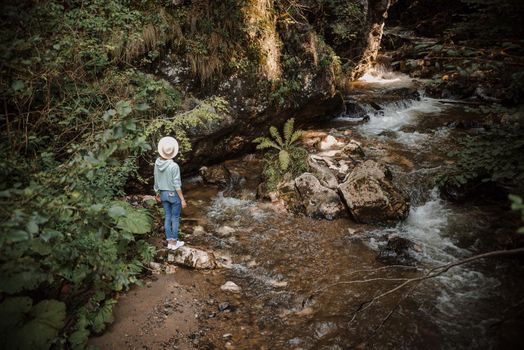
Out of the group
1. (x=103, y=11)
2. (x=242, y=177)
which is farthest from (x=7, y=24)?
(x=242, y=177)

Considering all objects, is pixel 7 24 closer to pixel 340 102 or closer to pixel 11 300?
pixel 11 300

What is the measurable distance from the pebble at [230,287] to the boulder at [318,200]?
8.30 feet

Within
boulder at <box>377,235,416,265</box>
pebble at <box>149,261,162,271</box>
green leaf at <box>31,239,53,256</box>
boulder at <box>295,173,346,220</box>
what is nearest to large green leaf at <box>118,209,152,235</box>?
pebble at <box>149,261,162,271</box>

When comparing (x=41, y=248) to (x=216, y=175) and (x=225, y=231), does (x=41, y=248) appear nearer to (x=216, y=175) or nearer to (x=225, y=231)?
(x=225, y=231)

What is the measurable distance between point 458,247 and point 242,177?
5.00 m

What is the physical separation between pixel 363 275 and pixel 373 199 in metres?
1.91

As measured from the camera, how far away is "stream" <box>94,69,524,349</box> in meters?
4.25

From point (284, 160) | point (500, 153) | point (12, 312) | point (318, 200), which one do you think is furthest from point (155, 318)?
point (500, 153)

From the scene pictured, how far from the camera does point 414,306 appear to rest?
4.66 meters

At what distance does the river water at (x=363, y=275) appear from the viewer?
425 centimetres

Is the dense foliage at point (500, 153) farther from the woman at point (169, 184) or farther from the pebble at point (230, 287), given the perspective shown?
the woman at point (169, 184)

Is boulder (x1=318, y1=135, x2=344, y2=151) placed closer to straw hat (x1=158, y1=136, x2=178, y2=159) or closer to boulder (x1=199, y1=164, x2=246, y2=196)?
boulder (x1=199, y1=164, x2=246, y2=196)

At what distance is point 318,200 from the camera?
7129 millimetres

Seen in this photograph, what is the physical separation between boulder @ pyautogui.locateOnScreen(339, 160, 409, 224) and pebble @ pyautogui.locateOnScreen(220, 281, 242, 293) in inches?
118
